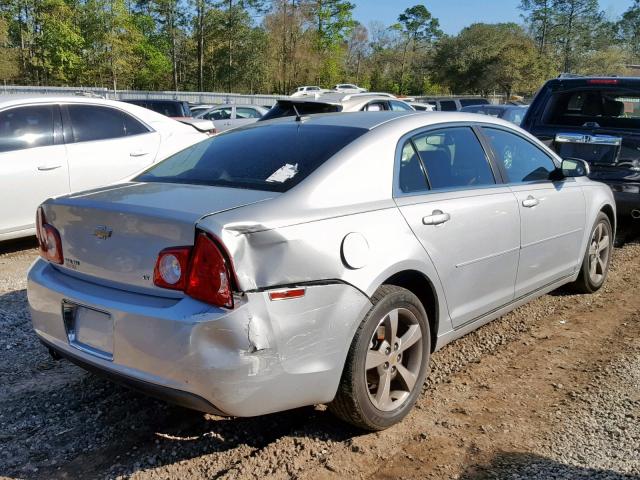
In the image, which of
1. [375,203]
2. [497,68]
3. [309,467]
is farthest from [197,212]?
[497,68]

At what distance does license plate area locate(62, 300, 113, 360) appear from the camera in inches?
107

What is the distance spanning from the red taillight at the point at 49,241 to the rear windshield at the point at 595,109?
632 centimetres

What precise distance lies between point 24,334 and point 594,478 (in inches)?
141

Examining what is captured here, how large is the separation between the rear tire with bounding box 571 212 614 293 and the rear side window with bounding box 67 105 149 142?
5.03 meters

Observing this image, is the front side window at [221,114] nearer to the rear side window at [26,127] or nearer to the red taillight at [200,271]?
the rear side window at [26,127]

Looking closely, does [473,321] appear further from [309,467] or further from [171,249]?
[171,249]

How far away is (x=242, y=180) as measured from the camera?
311 centimetres

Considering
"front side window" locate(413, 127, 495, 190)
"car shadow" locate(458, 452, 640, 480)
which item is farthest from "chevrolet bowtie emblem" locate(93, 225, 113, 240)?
"car shadow" locate(458, 452, 640, 480)

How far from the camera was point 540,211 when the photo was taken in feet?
13.8

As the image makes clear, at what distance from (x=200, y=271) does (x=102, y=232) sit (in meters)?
0.61

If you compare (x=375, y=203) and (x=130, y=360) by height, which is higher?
(x=375, y=203)

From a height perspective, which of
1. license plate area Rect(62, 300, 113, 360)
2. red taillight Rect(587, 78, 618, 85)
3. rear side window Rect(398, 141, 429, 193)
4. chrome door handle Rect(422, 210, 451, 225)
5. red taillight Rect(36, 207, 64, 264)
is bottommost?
license plate area Rect(62, 300, 113, 360)

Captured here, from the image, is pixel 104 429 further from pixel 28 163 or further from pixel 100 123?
pixel 100 123

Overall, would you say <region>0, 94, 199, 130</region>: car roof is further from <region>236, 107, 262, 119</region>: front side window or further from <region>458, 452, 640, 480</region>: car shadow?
<region>236, 107, 262, 119</region>: front side window
